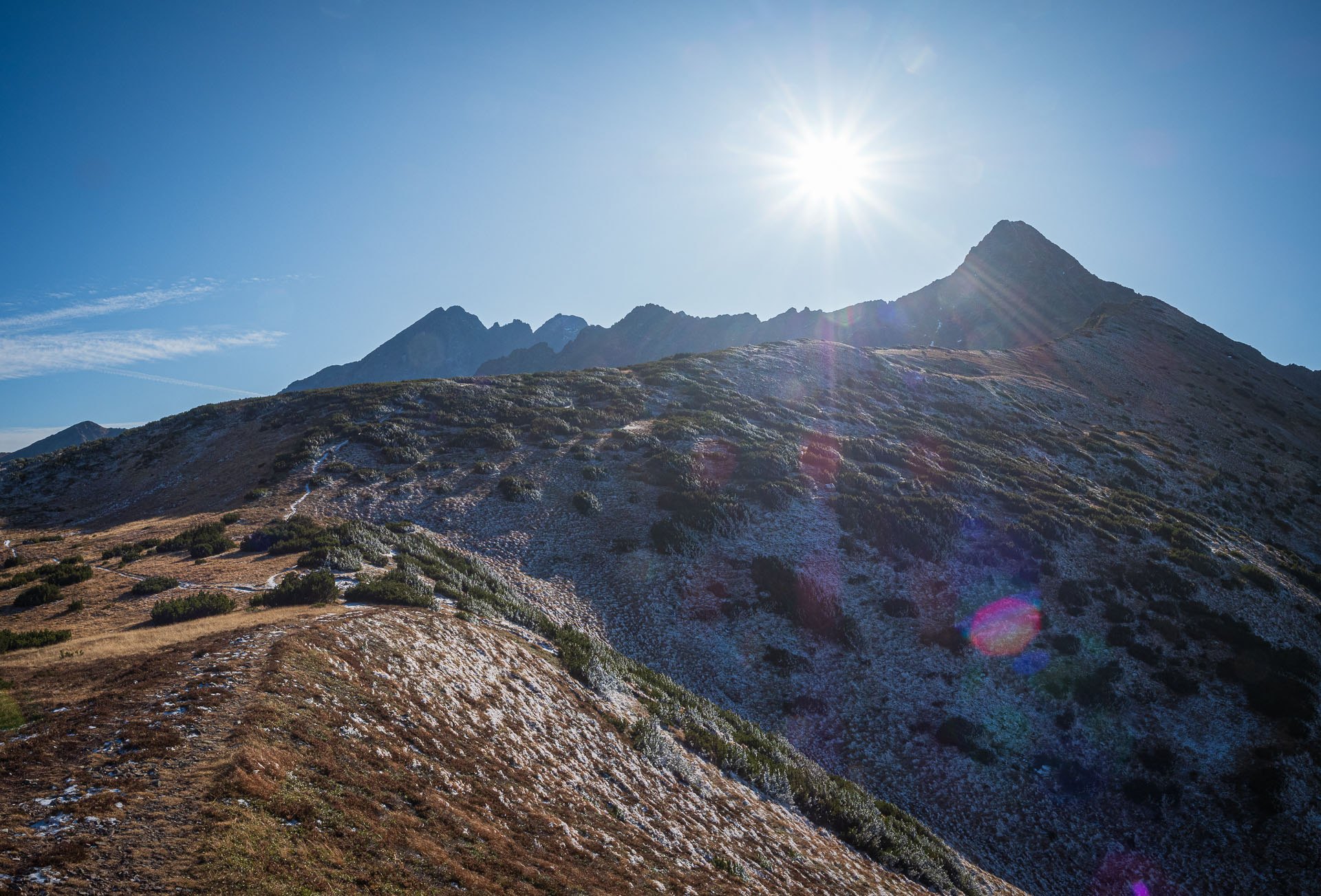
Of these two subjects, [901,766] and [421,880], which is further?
[901,766]

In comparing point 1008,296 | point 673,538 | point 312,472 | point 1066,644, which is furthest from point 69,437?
point 1008,296

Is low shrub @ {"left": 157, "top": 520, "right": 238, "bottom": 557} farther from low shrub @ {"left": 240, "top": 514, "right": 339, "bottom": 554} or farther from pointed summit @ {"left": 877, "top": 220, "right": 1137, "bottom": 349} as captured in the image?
pointed summit @ {"left": 877, "top": 220, "right": 1137, "bottom": 349}

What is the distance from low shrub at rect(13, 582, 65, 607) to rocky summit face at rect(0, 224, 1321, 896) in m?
0.06

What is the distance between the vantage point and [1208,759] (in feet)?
68.9

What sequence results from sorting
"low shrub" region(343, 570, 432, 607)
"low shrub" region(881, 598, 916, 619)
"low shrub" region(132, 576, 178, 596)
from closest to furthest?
"low shrub" region(132, 576, 178, 596) < "low shrub" region(343, 570, 432, 607) < "low shrub" region(881, 598, 916, 619)

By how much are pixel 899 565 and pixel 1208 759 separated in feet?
43.4

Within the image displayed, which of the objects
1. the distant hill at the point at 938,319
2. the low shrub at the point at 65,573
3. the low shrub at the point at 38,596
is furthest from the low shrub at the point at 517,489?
the distant hill at the point at 938,319

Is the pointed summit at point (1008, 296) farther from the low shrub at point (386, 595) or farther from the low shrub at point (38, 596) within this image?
the low shrub at point (38, 596)

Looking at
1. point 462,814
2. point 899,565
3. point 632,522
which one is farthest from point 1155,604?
point 462,814

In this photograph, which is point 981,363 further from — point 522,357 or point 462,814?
point 522,357

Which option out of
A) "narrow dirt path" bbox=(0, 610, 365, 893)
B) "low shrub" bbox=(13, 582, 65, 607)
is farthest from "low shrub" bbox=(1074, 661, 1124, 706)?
"low shrub" bbox=(13, 582, 65, 607)

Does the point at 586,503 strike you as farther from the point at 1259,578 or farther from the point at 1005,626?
the point at 1259,578

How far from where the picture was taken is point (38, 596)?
15.7 m

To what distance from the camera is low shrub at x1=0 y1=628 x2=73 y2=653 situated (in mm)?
11617
